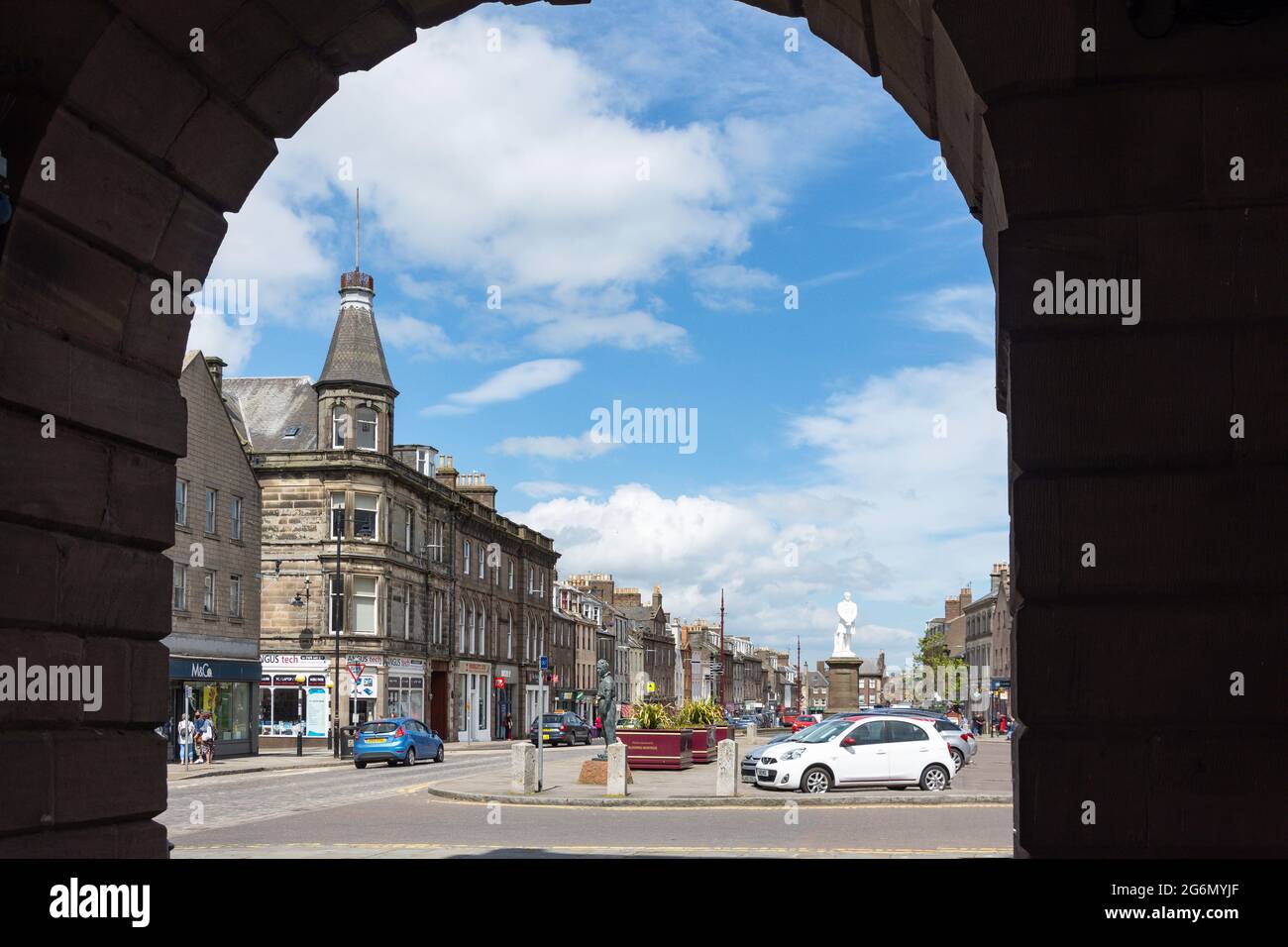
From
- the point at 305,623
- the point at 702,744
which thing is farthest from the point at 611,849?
the point at 305,623

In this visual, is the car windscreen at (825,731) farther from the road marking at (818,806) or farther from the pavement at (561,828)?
the road marking at (818,806)

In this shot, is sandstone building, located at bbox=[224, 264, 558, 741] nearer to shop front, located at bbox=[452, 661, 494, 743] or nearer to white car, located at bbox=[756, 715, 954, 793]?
shop front, located at bbox=[452, 661, 494, 743]

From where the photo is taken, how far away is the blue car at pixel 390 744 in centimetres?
4103

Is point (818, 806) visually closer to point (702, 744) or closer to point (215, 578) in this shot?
point (702, 744)

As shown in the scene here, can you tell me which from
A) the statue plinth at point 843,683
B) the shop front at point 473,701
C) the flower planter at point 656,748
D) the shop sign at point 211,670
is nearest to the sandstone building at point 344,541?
the shop front at point 473,701

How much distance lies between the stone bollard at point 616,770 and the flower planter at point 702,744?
11.2 meters

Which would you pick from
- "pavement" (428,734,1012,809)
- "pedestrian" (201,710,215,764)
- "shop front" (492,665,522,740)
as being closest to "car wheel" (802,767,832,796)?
"pavement" (428,734,1012,809)

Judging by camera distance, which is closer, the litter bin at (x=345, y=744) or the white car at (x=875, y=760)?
the white car at (x=875, y=760)

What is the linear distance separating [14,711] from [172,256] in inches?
99.6

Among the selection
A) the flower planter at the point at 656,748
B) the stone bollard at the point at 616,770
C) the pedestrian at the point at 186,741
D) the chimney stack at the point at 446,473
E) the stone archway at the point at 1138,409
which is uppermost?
the chimney stack at the point at 446,473

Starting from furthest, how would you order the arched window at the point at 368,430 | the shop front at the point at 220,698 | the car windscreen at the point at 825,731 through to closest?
the arched window at the point at 368,430 < the shop front at the point at 220,698 < the car windscreen at the point at 825,731

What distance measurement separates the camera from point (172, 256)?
7.28 metres

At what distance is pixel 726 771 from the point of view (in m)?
23.8
